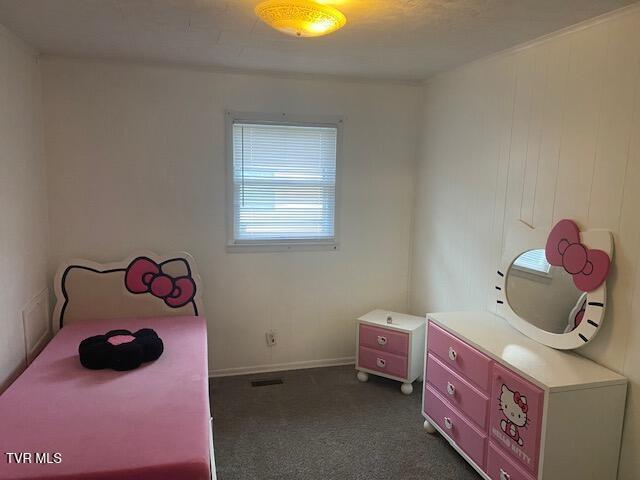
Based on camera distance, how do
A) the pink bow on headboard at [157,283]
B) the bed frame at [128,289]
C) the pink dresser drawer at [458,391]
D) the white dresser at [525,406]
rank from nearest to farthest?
the white dresser at [525,406]
the pink dresser drawer at [458,391]
the bed frame at [128,289]
the pink bow on headboard at [157,283]

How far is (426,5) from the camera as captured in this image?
1.94 metres

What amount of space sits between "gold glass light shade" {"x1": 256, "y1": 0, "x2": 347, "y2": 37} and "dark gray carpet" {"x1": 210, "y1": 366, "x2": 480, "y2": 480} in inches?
84.4

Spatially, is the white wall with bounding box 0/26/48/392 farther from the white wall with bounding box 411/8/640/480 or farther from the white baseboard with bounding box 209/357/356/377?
the white wall with bounding box 411/8/640/480

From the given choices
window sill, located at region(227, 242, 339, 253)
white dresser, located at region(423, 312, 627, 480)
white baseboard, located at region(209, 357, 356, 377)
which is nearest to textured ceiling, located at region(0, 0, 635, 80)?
window sill, located at region(227, 242, 339, 253)

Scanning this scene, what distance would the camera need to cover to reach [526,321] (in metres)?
2.47

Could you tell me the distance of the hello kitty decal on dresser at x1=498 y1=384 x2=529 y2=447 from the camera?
201 centimetres

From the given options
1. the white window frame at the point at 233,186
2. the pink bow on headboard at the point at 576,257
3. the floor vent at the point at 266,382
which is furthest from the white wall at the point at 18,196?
the pink bow on headboard at the point at 576,257

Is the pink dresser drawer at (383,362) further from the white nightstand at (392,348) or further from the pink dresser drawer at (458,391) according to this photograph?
the pink dresser drawer at (458,391)

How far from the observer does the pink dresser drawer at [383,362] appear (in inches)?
130

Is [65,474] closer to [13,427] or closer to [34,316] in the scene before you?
[13,427]

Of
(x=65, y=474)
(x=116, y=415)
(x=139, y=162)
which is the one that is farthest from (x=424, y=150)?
(x=65, y=474)

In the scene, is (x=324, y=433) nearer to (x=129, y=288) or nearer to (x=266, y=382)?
(x=266, y=382)

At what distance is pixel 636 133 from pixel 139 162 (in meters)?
2.88

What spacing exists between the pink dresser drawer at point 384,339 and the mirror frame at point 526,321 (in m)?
0.76
